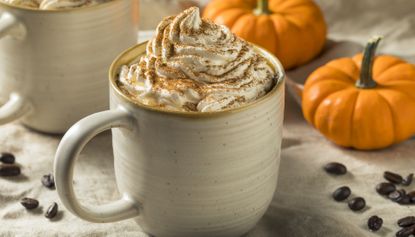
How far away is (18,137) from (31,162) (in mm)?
123

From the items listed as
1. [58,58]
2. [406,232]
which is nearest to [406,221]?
[406,232]

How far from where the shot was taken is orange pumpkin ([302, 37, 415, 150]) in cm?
190

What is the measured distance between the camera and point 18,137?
1937 mm

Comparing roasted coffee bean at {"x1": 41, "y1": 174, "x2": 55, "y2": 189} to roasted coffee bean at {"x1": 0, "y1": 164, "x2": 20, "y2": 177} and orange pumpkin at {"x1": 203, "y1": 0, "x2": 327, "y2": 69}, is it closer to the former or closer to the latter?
roasted coffee bean at {"x1": 0, "y1": 164, "x2": 20, "y2": 177}

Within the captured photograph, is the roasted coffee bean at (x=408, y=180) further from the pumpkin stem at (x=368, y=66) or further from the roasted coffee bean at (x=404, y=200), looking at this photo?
the pumpkin stem at (x=368, y=66)

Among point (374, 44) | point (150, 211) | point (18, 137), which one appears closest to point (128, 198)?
point (150, 211)

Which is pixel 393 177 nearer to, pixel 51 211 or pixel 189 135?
pixel 189 135

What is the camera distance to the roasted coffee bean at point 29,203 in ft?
5.47

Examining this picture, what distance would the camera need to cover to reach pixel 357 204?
5.51ft

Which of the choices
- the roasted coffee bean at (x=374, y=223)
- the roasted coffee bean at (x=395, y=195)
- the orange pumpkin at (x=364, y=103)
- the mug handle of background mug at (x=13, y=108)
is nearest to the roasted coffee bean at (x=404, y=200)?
the roasted coffee bean at (x=395, y=195)

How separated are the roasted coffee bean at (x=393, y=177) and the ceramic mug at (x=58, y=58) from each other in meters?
0.68

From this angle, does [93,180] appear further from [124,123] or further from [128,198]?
[124,123]

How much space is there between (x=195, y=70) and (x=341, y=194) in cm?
48

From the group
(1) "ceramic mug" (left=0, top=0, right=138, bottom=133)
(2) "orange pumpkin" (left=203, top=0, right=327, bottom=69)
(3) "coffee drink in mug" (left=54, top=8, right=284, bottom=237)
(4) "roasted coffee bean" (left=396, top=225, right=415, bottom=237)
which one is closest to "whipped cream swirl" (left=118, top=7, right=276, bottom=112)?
(3) "coffee drink in mug" (left=54, top=8, right=284, bottom=237)
